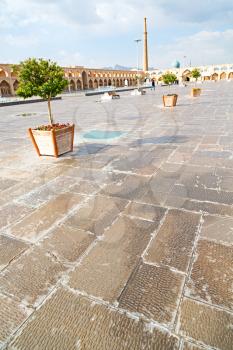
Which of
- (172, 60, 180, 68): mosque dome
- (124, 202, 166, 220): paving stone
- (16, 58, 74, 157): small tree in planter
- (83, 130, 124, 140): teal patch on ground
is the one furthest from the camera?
(172, 60, 180, 68): mosque dome

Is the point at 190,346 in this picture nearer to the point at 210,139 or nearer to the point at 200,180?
the point at 200,180

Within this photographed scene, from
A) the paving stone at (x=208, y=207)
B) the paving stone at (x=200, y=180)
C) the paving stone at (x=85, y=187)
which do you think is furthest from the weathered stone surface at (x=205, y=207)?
the paving stone at (x=85, y=187)

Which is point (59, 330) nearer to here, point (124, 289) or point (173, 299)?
point (124, 289)

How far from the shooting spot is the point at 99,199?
360 cm

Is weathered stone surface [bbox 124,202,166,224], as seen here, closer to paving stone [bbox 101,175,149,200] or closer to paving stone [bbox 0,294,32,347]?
paving stone [bbox 101,175,149,200]

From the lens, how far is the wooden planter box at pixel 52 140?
540cm

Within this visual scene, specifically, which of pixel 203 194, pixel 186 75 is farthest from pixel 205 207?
pixel 186 75

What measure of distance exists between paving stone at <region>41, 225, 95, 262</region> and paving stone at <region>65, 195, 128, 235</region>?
111 mm

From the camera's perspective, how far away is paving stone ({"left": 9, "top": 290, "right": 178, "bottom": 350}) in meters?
1.65

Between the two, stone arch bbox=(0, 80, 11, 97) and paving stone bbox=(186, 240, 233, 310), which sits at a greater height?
stone arch bbox=(0, 80, 11, 97)

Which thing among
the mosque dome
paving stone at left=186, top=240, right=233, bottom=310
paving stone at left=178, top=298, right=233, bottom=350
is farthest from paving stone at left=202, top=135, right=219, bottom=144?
the mosque dome

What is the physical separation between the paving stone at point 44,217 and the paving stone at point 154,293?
1.25 metres

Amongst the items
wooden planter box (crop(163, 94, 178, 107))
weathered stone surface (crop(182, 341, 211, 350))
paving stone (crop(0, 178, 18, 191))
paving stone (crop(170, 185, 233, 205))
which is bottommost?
weathered stone surface (crop(182, 341, 211, 350))

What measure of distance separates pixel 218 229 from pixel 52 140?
3.90m
